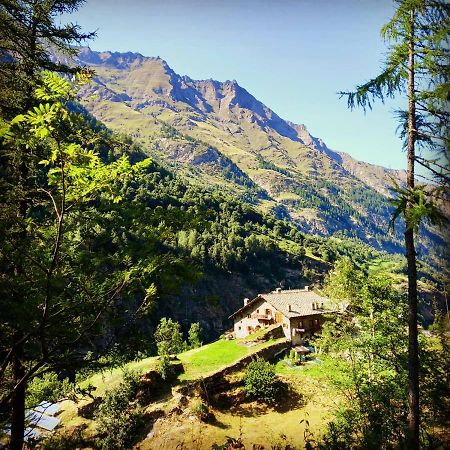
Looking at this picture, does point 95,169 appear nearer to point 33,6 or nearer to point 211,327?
point 33,6

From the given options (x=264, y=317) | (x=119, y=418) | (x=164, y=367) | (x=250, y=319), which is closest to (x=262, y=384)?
(x=164, y=367)

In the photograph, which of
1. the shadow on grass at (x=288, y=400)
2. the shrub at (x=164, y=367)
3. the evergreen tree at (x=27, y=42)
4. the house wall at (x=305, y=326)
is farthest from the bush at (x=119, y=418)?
the evergreen tree at (x=27, y=42)

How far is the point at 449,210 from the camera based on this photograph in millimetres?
11523

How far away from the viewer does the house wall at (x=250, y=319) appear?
58838 millimetres

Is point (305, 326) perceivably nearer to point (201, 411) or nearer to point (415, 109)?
point (201, 411)

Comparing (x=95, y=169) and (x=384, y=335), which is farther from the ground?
(x=95, y=169)

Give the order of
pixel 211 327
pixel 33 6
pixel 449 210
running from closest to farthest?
pixel 33 6 → pixel 449 210 → pixel 211 327

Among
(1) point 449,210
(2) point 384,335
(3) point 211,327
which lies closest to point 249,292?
(3) point 211,327

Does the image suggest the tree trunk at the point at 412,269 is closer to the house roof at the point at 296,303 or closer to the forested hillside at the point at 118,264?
the forested hillside at the point at 118,264

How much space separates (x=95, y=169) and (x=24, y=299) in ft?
8.47

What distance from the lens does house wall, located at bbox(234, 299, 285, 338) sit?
193ft

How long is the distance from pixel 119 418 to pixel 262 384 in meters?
14.5

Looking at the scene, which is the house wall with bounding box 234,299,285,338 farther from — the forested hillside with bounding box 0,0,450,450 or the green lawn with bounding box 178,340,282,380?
the forested hillside with bounding box 0,0,450,450

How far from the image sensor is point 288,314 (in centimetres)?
5216
